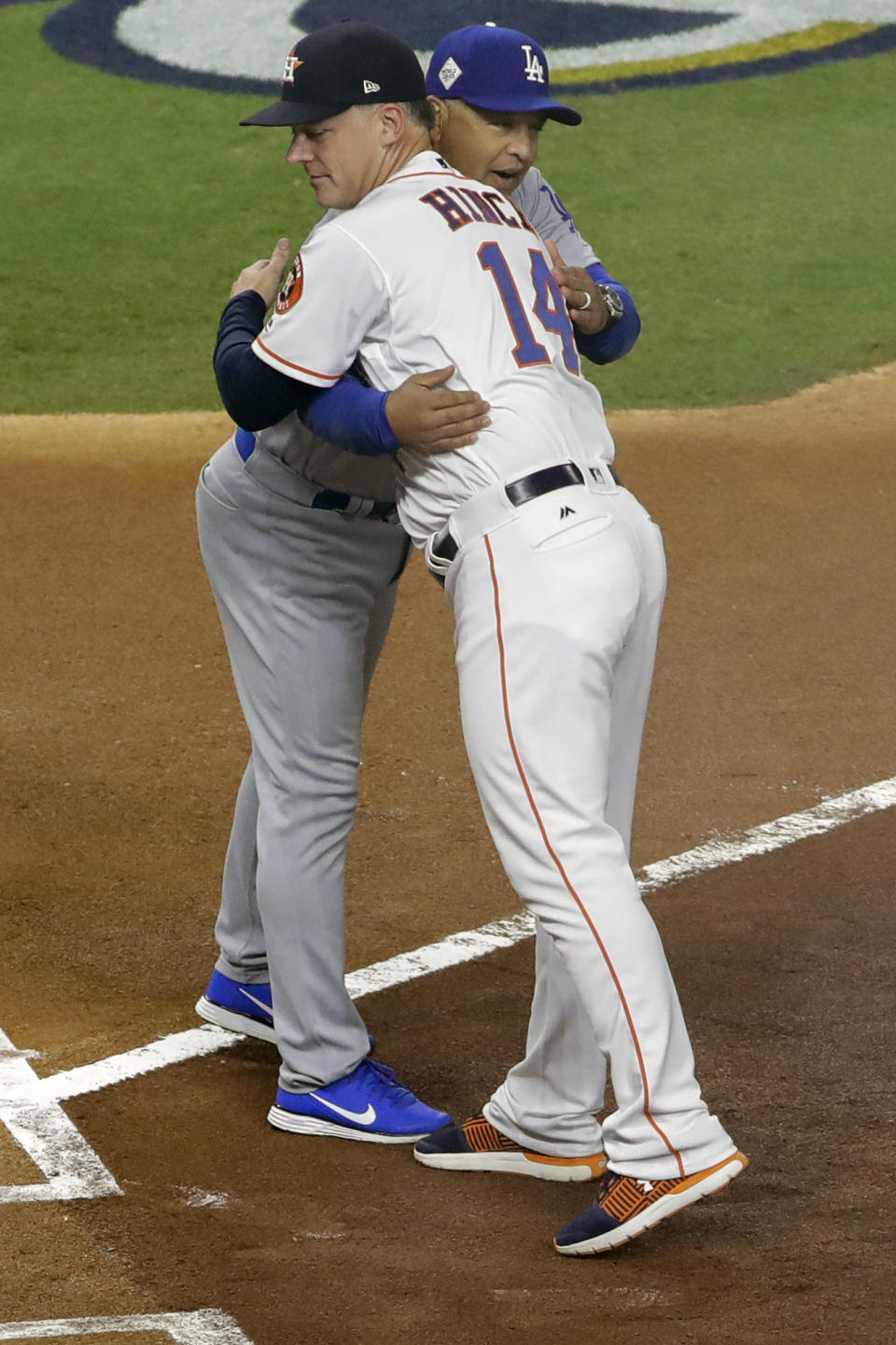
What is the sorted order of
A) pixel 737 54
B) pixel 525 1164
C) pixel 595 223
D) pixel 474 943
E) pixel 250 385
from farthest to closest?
1. pixel 737 54
2. pixel 595 223
3. pixel 474 943
4. pixel 525 1164
5. pixel 250 385

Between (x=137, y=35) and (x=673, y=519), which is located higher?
(x=137, y=35)

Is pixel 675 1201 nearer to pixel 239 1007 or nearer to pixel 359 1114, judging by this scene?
pixel 359 1114

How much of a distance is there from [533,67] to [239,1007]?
1925 mm

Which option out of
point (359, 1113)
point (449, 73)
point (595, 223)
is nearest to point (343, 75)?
point (449, 73)

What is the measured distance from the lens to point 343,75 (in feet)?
8.82

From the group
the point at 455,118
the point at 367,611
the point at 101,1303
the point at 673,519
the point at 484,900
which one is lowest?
the point at 673,519

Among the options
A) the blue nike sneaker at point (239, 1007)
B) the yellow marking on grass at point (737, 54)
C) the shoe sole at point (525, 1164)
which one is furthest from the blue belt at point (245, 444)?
the yellow marking on grass at point (737, 54)

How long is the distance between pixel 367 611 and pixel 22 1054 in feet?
3.72

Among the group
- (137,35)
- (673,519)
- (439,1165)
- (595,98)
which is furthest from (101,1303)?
(137,35)

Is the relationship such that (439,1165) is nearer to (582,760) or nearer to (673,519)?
(582,760)

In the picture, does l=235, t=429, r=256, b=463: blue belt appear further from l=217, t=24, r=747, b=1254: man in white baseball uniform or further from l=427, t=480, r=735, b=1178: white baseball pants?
l=427, t=480, r=735, b=1178: white baseball pants

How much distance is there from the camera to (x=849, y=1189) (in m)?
2.87

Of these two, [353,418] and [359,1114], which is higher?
[353,418]

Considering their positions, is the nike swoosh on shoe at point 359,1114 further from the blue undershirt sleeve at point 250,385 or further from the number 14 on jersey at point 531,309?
the number 14 on jersey at point 531,309
